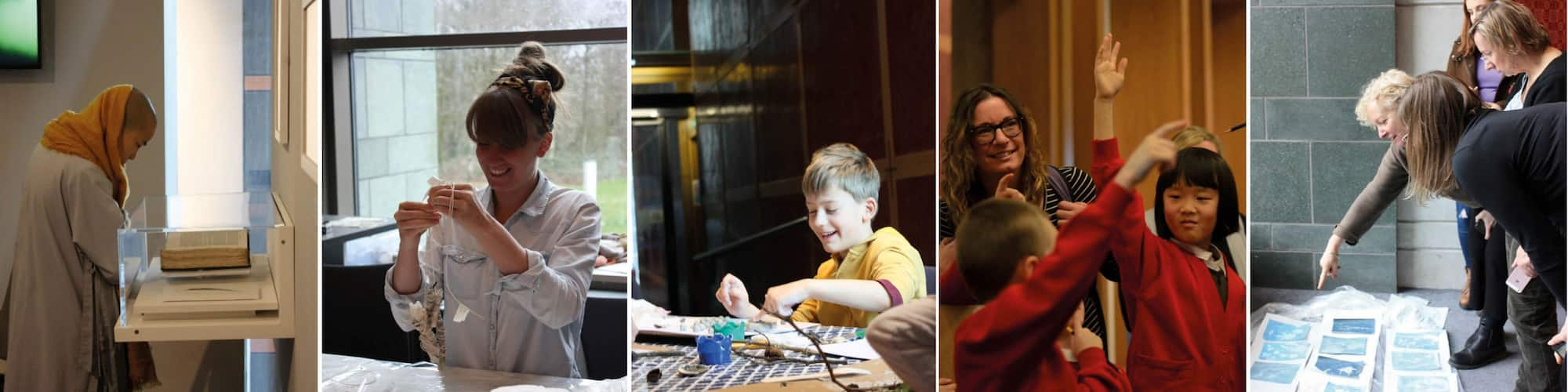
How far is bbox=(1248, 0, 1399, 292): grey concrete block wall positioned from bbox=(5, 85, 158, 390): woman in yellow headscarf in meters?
3.22

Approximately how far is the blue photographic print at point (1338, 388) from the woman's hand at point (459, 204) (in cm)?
226

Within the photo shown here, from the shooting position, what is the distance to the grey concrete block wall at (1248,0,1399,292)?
2613 millimetres

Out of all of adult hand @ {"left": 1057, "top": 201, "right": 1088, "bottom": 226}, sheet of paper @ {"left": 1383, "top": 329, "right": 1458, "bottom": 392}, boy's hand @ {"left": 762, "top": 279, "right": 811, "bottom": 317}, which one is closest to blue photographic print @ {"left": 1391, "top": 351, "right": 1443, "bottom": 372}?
sheet of paper @ {"left": 1383, "top": 329, "right": 1458, "bottom": 392}

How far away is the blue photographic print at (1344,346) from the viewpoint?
8.70 ft

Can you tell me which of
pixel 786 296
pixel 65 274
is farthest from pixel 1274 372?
pixel 65 274

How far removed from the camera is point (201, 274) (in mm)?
2836

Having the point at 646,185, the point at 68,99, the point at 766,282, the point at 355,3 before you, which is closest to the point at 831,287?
the point at 766,282

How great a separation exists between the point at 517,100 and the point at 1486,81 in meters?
2.47

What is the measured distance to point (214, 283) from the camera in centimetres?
273

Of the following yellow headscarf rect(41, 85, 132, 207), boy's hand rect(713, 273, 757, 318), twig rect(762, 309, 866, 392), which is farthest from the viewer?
yellow headscarf rect(41, 85, 132, 207)

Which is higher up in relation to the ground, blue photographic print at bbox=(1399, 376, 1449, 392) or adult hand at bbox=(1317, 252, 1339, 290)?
adult hand at bbox=(1317, 252, 1339, 290)

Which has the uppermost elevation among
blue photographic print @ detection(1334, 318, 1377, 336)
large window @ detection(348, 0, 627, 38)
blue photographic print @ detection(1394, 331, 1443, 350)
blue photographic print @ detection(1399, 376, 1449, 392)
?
large window @ detection(348, 0, 627, 38)

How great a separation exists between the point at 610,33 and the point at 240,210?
1.16 metres

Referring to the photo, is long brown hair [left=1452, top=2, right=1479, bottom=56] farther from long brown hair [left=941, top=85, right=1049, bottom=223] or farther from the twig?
the twig
